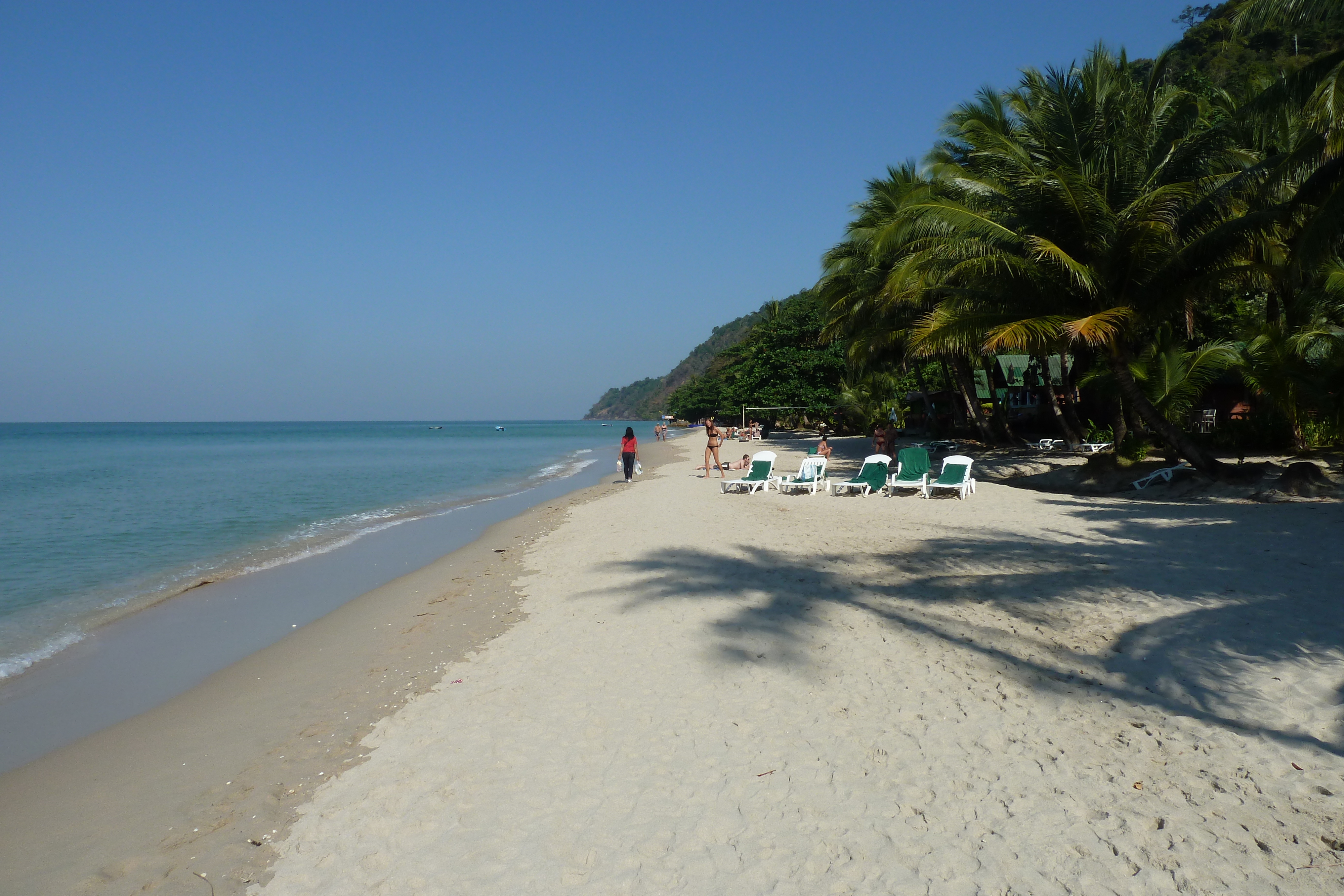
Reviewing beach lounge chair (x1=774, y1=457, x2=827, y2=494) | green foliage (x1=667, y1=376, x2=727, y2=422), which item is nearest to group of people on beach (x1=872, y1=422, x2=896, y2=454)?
beach lounge chair (x1=774, y1=457, x2=827, y2=494)

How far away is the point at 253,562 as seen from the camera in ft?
36.5

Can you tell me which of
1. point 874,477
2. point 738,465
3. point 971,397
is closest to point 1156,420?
point 874,477

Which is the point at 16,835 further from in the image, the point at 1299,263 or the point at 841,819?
the point at 1299,263

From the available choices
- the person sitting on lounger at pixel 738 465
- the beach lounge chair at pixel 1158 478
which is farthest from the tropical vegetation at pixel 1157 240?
the person sitting on lounger at pixel 738 465

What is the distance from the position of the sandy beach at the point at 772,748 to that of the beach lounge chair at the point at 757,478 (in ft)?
23.5

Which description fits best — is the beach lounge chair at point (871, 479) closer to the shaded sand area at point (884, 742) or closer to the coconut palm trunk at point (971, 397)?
the shaded sand area at point (884, 742)

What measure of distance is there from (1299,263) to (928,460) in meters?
5.69

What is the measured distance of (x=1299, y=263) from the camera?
919 centimetres

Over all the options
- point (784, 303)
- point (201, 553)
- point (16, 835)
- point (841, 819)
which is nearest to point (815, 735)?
point (841, 819)

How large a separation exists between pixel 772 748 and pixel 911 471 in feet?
33.4

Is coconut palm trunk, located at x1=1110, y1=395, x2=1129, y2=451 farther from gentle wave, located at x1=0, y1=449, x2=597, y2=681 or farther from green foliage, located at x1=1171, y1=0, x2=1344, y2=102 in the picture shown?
gentle wave, located at x1=0, y1=449, x2=597, y2=681

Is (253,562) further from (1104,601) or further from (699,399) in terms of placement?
(699,399)

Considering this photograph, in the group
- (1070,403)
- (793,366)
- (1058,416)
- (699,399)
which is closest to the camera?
(1058,416)

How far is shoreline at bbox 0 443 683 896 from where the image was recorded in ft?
11.2
